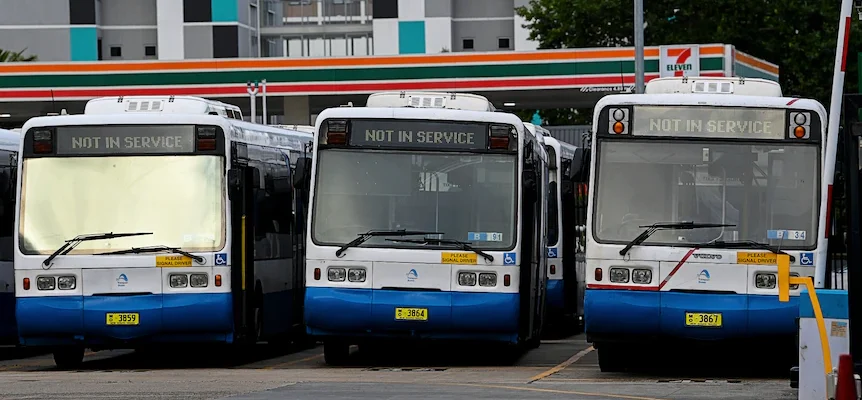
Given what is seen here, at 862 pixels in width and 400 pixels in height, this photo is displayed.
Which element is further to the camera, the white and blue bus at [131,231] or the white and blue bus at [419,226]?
the white and blue bus at [131,231]

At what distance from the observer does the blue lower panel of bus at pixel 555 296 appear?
954 inches

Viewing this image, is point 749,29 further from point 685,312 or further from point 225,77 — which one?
point 685,312

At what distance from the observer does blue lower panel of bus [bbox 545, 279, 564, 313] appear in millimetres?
24234

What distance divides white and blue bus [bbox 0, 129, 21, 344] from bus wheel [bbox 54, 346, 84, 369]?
98 centimetres

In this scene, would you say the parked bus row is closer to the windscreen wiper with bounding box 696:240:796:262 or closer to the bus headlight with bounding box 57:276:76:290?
the bus headlight with bounding box 57:276:76:290

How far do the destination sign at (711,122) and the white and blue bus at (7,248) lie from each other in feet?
23.5

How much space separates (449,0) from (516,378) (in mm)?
64915

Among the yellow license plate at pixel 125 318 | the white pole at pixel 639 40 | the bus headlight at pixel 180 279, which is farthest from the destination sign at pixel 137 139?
the white pole at pixel 639 40

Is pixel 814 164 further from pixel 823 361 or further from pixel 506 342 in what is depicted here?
pixel 823 361

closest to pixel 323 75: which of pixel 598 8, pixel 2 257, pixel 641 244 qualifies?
pixel 598 8

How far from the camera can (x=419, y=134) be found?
58.6ft

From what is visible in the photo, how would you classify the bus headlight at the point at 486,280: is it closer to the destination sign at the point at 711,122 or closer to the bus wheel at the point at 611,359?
the bus wheel at the point at 611,359

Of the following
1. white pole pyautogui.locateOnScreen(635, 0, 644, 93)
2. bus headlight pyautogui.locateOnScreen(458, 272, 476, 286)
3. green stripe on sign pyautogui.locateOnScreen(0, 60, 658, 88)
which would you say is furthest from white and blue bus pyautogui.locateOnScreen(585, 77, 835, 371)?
green stripe on sign pyautogui.locateOnScreen(0, 60, 658, 88)

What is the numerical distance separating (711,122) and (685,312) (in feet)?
5.95
